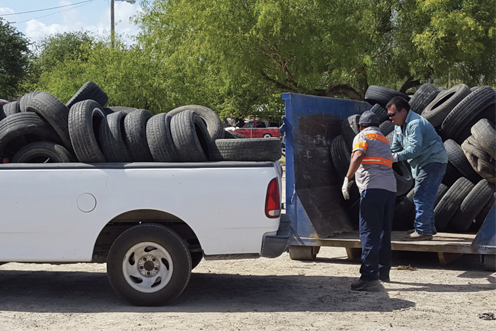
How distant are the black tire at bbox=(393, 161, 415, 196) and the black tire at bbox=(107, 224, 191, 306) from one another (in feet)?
12.1

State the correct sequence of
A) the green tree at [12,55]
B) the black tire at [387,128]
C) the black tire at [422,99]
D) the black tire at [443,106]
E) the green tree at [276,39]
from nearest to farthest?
the black tire at [443,106]
the black tire at [387,128]
the black tire at [422,99]
the green tree at [276,39]
the green tree at [12,55]

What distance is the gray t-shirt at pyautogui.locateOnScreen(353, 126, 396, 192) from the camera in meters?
7.06

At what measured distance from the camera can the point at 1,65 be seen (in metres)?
38.9

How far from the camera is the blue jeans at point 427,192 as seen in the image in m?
8.27

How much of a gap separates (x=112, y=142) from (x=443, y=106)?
5046 mm

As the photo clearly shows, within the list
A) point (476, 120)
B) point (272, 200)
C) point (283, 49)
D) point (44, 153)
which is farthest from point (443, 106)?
point (283, 49)

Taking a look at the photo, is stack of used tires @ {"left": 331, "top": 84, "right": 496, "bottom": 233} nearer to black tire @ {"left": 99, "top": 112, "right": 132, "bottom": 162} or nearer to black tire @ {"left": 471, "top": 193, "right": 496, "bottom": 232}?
black tire @ {"left": 471, "top": 193, "right": 496, "bottom": 232}

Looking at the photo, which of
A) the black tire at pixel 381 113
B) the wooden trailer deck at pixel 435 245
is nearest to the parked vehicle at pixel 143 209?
the wooden trailer deck at pixel 435 245

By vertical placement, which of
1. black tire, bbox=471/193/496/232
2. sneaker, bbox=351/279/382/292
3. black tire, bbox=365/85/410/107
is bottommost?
sneaker, bbox=351/279/382/292

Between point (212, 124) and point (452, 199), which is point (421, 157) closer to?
point (452, 199)

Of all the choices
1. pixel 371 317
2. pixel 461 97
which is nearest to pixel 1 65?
pixel 461 97

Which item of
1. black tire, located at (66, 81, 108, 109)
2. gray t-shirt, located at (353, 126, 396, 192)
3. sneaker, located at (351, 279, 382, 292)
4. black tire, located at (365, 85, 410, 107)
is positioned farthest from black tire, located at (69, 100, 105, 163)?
black tire, located at (365, 85, 410, 107)

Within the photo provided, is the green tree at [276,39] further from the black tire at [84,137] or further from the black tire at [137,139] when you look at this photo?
the black tire at [84,137]

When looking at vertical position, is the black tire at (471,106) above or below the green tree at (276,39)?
below
